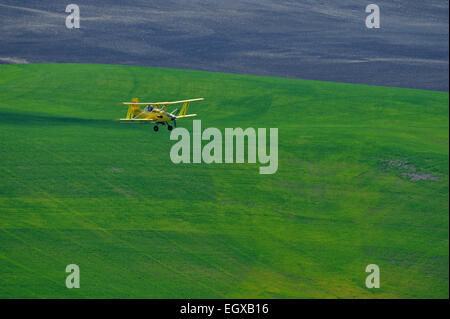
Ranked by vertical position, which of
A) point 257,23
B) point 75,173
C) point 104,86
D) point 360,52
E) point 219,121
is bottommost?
point 75,173

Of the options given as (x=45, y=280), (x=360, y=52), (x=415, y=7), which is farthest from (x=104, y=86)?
(x=415, y=7)

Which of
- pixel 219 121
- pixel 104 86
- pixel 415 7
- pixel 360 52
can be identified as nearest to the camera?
pixel 219 121

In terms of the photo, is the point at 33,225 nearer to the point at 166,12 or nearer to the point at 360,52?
the point at 360,52

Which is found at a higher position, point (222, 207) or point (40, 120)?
point (40, 120)

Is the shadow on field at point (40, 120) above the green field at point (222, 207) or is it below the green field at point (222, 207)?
above

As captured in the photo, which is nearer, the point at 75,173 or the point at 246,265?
the point at 246,265
